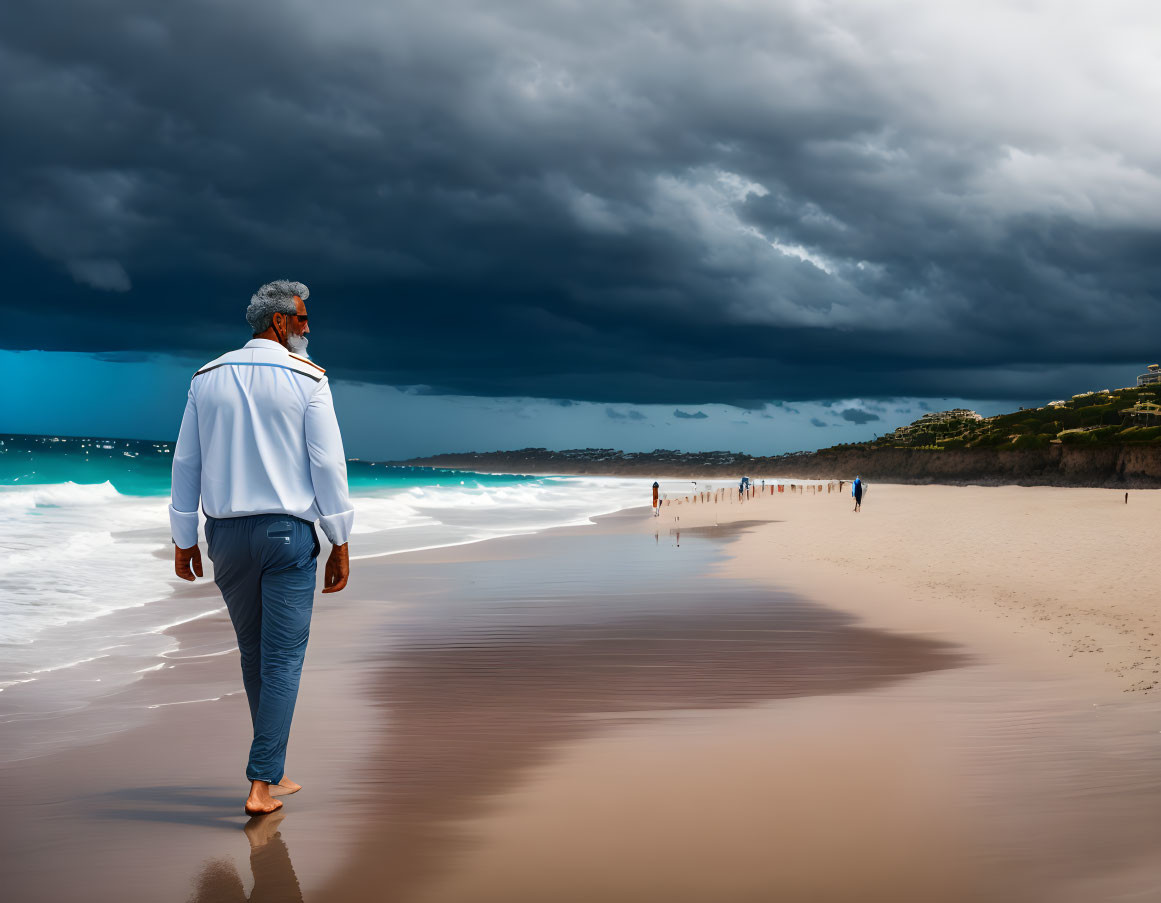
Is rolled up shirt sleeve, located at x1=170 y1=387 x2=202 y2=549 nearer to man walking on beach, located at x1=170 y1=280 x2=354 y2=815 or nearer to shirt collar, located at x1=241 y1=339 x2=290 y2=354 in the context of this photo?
man walking on beach, located at x1=170 y1=280 x2=354 y2=815

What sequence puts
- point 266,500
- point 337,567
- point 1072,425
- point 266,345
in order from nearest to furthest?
point 266,500 < point 337,567 < point 266,345 < point 1072,425

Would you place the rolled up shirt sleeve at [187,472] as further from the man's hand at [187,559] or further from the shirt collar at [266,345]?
the shirt collar at [266,345]

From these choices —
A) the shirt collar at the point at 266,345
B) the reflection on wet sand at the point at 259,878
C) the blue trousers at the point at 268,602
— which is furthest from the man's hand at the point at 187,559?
the reflection on wet sand at the point at 259,878

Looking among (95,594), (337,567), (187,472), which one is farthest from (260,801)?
(95,594)

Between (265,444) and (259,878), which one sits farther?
(265,444)

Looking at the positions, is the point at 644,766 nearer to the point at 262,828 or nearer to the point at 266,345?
the point at 262,828

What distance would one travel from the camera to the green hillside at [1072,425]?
7950cm

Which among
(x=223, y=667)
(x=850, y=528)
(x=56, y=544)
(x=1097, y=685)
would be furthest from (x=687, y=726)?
(x=850, y=528)

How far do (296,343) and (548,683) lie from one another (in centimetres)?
393

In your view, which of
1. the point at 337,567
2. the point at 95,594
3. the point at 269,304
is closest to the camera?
the point at 337,567

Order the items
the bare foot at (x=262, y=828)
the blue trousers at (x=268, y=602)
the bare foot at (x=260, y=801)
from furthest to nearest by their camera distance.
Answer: the bare foot at (x=260, y=801) → the blue trousers at (x=268, y=602) → the bare foot at (x=262, y=828)

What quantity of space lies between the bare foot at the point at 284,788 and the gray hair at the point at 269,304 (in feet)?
7.50

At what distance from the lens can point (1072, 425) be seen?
10375cm

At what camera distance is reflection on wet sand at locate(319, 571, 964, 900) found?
452 centimetres
